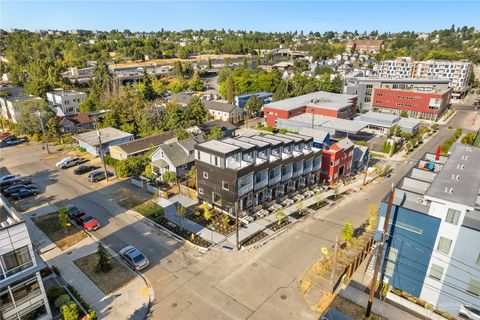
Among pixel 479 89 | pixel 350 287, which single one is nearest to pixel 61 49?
pixel 350 287

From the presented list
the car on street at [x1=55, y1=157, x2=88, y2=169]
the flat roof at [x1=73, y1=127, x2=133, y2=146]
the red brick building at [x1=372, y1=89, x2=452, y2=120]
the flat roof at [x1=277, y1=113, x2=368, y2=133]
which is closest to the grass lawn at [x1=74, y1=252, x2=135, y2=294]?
the car on street at [x1=55, y1=157, x2=88, y2=169]

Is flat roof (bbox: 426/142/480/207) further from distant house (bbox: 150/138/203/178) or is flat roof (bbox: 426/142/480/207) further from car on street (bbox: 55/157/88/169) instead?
car on street (bbox: 55/157/88/169)

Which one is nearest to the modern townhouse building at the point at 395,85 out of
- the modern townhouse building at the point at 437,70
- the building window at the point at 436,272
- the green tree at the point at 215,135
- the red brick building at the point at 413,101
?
the red brick building at the point at 413,101

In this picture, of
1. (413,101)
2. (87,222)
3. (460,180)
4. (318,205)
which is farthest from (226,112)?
(460,180)

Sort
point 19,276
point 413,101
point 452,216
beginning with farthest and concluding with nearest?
point 413,101 < point 452,216 < point 19,276

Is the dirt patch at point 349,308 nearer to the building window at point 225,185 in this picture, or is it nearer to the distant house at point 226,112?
the building window at point 225,185

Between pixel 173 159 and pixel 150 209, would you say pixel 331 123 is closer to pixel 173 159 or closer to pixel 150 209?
pixel 173 159
